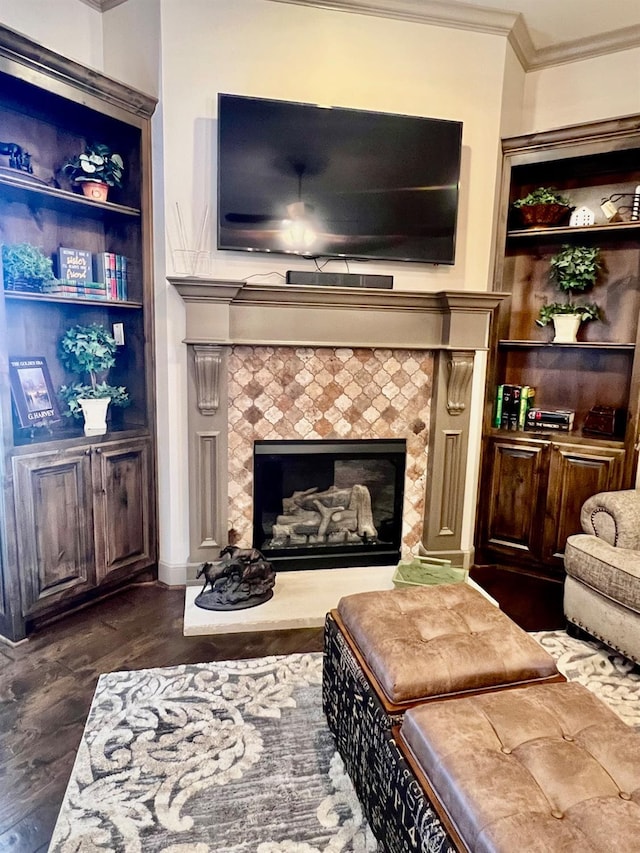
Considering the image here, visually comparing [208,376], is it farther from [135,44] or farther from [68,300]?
[135,44]

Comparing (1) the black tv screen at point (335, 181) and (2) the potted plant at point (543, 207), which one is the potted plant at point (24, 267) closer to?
(1) the black tv screen at point (335, 181)

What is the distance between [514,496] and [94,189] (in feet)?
9.61

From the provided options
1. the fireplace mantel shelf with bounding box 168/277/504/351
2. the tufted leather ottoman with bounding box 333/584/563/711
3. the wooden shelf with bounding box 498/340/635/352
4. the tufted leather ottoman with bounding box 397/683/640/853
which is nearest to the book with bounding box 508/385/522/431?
the wooden shelf with bounding box 498/340/635/352

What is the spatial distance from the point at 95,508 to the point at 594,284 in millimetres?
3137

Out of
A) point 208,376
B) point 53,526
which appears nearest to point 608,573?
point 208,376

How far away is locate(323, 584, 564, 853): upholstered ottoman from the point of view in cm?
139

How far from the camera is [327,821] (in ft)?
5.31

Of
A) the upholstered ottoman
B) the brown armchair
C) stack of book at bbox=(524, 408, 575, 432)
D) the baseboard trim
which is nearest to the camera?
the upholstered ottoman

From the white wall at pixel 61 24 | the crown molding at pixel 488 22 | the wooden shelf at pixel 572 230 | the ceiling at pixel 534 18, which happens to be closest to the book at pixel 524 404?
the wooden shelf at pixel 572 230

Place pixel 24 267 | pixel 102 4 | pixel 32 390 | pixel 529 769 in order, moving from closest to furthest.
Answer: pixel 529 769 → pixel 24 267 → pixel 32 390 → pixel 102 4

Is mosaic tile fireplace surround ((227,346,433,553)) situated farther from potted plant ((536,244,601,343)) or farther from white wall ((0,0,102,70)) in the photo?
white wall ((0,0,102,70))

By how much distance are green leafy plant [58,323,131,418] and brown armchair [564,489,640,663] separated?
2.53 meters

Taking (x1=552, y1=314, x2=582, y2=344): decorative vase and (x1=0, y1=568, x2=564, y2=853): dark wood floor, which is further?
(x1=552, y1=314, x2=582, y2=344): decorative vase

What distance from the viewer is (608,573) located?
2445 mm
